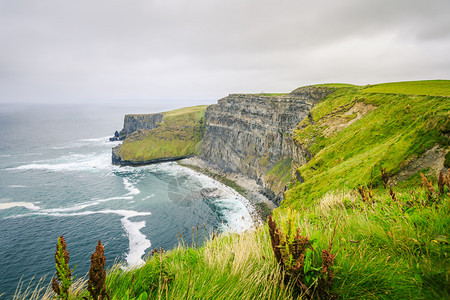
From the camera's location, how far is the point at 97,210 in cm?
6069

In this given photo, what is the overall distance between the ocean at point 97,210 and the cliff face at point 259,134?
16.5m

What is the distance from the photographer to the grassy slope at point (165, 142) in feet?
393

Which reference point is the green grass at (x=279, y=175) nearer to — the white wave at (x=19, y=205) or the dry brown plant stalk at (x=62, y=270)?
the dry brown plant stalk at (x=62, y=270)

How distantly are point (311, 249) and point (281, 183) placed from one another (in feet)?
230

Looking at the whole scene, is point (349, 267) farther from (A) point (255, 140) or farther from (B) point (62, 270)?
(A) point (255, 140)

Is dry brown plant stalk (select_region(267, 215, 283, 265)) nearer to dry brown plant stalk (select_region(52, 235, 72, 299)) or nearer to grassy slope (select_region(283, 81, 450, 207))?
dry brown plant stalk (select_region(52, 235, 72, 299))

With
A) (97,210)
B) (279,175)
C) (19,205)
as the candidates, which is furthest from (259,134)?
(19,205)

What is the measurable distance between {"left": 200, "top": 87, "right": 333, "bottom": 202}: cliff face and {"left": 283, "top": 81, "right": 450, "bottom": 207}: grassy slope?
406 inches

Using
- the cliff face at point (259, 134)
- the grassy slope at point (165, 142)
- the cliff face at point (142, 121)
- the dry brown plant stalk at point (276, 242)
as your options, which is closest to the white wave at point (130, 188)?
the grassy slope at point (165, 142)

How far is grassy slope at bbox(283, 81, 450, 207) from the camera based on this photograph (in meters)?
15.8

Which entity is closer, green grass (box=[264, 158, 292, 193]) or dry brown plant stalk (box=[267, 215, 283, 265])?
dry brown plant stalk (box=[267, 215, 283, 265])

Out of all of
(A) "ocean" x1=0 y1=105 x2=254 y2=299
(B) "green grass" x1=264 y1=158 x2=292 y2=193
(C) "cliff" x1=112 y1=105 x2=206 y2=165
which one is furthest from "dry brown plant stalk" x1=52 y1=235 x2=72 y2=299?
(C) "cliff" x1=112 y1=105 x2=206 y2=165

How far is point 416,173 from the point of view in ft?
46.0

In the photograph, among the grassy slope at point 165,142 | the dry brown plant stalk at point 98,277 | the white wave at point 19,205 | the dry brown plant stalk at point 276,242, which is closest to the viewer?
the dry brown plant stalk at point 98,277
